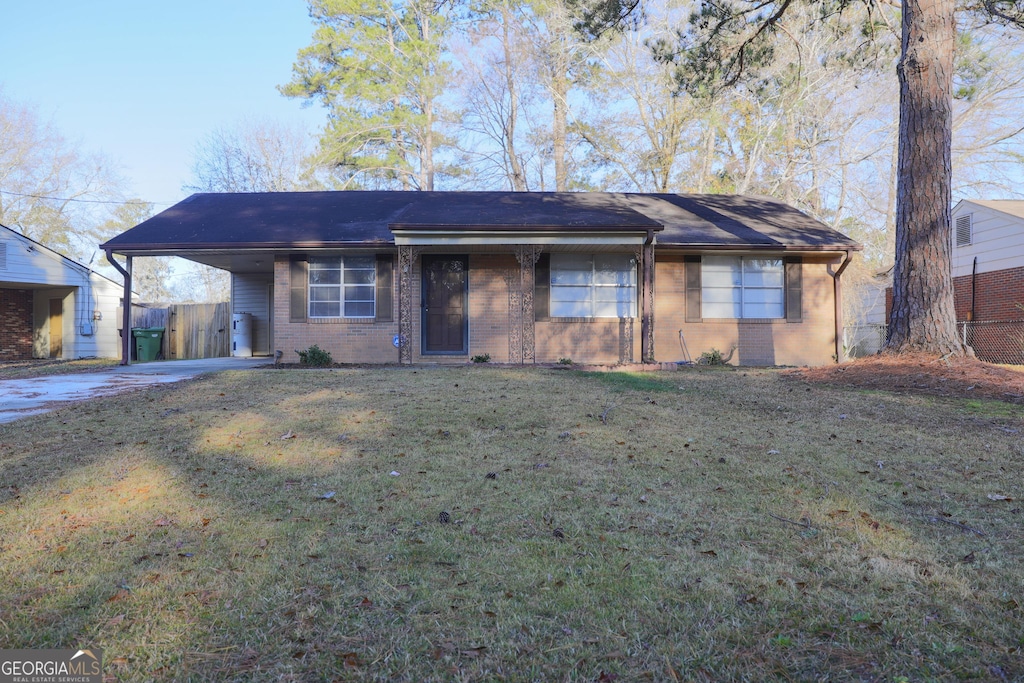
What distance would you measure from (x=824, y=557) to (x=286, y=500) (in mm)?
2983

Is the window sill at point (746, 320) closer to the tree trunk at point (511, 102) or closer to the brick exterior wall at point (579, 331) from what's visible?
the brick exterior wall at point (579, 331)

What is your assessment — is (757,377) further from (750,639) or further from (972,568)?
(750,639)

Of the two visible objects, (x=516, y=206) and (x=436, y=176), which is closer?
(x=516, y=206)

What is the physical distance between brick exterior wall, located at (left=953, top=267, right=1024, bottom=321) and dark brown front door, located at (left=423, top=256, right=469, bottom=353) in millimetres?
13986

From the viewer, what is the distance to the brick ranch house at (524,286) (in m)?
12.4

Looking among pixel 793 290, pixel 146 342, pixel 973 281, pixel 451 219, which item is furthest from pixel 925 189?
pixel 146 342

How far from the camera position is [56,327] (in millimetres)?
18203

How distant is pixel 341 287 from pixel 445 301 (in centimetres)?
220

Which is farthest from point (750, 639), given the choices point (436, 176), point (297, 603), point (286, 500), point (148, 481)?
point (436, 176)

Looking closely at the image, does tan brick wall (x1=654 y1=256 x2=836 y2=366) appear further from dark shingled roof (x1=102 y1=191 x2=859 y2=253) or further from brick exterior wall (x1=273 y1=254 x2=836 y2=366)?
dark shingled roof (x1=102 y1=191 x2=859 y2=253)

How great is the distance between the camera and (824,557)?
2889 mm

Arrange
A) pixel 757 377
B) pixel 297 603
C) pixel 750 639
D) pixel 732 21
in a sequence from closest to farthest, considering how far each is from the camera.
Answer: pixel 750 639 → pixel 297 603 → pixel 757 377 → pixel 732 21

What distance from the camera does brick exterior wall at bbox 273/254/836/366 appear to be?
12.7m

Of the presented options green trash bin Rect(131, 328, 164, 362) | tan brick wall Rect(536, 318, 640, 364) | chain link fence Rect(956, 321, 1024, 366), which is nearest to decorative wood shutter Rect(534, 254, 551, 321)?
tan brick wall Rect(536, 318, 640, 364)
